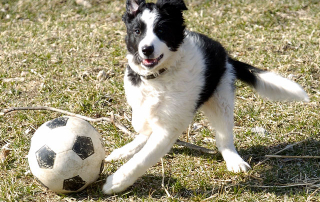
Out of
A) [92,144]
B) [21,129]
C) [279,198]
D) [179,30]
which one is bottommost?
[21,129]

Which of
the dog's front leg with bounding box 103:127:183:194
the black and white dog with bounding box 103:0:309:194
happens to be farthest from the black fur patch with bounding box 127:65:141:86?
the dog's front leg with bounding box 103:127:183:194

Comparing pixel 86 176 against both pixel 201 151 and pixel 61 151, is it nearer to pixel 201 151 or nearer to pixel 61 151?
pixel 61 151

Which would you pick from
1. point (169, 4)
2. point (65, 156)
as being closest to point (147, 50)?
point (169, 4)

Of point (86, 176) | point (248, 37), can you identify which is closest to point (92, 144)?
point (86, 176)

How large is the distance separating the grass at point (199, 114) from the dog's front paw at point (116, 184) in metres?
0.06

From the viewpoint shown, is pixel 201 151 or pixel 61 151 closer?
pixel 61 151

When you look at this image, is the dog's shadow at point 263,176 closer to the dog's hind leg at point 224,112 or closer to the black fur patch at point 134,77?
the dog's hind leg at point 224,112

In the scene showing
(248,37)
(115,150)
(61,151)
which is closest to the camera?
(61,151)

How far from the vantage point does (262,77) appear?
4.26 metres

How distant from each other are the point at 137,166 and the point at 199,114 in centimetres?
175

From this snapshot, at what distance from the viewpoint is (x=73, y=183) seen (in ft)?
10.7

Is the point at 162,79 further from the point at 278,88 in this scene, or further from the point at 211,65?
the point at 278,88

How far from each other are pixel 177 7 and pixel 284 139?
72.2 inches

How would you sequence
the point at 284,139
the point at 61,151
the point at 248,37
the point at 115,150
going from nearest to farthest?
the point at 61,151 < the point at 115,150 < the point at 284,139 < the point at 248,37
